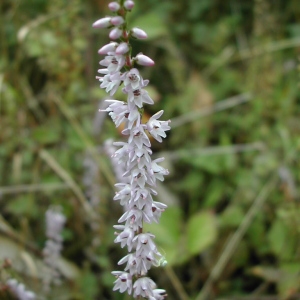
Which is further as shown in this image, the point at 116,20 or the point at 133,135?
the point at 133,135

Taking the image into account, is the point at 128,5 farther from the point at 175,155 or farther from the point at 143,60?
the point at 175,155

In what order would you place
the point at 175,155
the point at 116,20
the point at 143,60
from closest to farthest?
1. the point at 116,20
2. the point at 143,60
3. the point at 175,155

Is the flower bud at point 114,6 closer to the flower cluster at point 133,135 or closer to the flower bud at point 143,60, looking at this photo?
the flower cluster at point 133,135

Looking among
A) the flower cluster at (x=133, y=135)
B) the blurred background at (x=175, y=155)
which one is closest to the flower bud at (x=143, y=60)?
the flower cluster at (x=133, y=135)

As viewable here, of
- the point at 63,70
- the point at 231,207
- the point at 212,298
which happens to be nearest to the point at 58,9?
the point at 63,70

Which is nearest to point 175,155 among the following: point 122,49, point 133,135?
point 133,135

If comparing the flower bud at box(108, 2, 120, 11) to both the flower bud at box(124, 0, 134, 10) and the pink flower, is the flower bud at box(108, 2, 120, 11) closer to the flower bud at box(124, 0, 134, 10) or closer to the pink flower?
the flower bud at box(124, 0, 134, 10)

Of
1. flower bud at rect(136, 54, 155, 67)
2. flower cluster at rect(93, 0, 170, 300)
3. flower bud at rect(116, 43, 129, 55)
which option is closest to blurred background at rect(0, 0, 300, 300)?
flower cluster at rect(93, 0, 170, 300)
